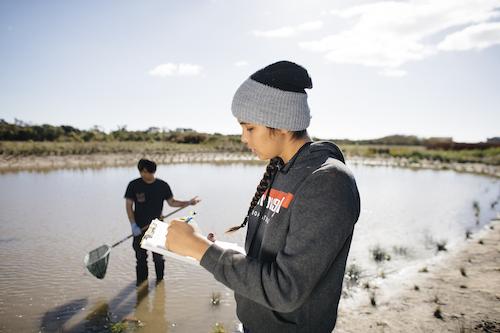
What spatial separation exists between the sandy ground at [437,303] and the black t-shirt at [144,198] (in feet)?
10.2

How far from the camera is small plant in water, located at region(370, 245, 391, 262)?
6645 mm

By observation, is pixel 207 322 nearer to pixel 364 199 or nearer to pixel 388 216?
pixel 388 216

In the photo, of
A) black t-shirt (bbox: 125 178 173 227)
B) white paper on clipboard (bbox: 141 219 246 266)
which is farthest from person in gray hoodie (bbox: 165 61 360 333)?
black t-shirt (bbox: 125 178 173 227)

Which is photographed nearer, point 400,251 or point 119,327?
point 119,327

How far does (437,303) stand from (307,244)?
4.55 meters

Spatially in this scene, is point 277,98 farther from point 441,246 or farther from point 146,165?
point 441,246

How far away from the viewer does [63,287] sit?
533cm

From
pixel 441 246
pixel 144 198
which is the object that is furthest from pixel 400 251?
pixel 144 198

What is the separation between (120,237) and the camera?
7.82 m

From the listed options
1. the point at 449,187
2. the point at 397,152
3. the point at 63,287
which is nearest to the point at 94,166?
the point at 63,287

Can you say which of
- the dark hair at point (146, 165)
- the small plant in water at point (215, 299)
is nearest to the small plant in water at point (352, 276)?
the small plant in water at point (215, 299)

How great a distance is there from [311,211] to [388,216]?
1028 cm

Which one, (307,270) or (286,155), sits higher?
(286,155)

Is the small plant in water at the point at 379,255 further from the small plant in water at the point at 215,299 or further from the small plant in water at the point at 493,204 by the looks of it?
the small plant in water at the point at 493,204
